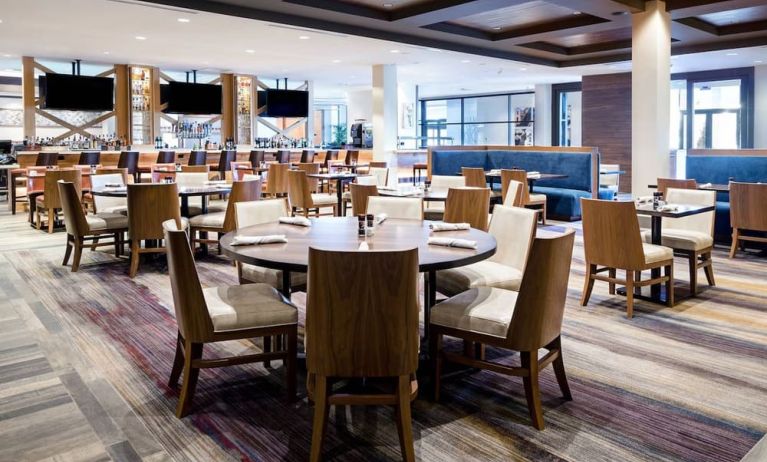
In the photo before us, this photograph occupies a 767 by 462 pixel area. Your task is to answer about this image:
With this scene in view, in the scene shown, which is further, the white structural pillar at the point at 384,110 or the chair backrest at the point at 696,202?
the white structural pillar at the point at 384,110

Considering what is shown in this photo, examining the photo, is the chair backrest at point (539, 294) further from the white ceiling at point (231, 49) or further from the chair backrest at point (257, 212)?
the white ceiling at point (231, 49)

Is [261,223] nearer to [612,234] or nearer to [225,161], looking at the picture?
[612,234]

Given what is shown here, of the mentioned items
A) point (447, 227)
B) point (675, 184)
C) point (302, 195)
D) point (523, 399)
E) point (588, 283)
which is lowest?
point (523, 399)

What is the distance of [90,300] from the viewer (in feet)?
15.9

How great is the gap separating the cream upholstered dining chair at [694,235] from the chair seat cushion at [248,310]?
3.51 metres

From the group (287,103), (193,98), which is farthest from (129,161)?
(287,103)

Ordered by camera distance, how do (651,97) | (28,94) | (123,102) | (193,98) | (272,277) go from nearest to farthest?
(272,277), (651,97), (28,94), (123,102), (193,98)

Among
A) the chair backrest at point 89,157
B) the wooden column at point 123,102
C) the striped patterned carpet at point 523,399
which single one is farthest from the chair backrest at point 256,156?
the striped patterned carpet at point 523,399

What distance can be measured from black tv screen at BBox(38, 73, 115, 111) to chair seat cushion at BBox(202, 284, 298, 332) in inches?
459

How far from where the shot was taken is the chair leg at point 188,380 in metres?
2.78

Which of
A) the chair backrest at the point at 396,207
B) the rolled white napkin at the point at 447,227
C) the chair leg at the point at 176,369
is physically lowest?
the chair leg at the point at 176,369

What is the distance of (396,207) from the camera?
452cm

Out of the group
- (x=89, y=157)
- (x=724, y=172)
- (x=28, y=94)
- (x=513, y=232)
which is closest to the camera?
(x=513, y=232)

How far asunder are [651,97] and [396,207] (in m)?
4.72
